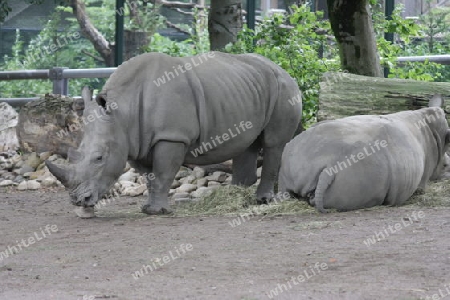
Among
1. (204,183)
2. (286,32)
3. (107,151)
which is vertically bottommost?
(204,183)

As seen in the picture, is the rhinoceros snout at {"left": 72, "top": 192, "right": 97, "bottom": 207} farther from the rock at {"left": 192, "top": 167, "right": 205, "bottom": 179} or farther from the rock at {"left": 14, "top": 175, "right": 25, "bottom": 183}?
the rock at {"left": 14, "top": 175, "right": 25, "bottom": 183}

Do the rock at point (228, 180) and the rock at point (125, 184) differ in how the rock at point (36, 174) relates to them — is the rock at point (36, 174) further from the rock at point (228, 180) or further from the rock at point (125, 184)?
the rock at point (228, 180)

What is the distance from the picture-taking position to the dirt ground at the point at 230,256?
18.0 ft

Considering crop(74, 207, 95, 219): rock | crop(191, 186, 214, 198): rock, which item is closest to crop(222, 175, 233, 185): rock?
crop(191, 186, 214, 198): rock

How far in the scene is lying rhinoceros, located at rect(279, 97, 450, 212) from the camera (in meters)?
8.27

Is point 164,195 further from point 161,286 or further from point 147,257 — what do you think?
point 161,286

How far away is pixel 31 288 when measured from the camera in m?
5.75

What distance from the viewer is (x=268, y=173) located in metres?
9.48

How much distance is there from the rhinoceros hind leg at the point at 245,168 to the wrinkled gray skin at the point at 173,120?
319 mm

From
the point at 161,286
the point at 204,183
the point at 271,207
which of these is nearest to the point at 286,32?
the point at 204,183

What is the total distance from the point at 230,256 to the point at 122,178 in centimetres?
486

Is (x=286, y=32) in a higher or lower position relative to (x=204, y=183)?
higher

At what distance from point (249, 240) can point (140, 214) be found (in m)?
2.00

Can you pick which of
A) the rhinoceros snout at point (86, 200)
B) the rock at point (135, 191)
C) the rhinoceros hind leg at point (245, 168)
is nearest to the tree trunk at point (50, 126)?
the rock at point (135, 191)
